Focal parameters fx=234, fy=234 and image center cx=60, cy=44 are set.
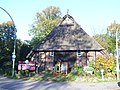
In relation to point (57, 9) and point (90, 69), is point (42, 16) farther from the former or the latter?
point (90, 69)

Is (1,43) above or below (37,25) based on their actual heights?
below

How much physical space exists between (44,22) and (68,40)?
1173 inches

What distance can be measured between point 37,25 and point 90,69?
129ft

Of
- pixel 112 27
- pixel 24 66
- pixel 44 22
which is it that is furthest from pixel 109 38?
pixel 24 66

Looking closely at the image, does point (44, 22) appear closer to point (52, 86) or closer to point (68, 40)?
point (68, 40)

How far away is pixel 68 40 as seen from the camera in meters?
37.0

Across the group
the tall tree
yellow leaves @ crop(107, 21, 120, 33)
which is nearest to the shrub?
the tall tree

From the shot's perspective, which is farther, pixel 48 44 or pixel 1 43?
pixel 1 43

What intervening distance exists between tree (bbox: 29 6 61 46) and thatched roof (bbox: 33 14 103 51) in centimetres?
2373

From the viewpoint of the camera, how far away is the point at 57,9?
71.0 metres

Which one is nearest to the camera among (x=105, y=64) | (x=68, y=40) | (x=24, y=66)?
(x=105, y=64)

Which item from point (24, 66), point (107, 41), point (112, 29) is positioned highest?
point (112, 29)

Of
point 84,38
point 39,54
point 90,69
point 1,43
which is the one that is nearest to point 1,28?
point 1,43

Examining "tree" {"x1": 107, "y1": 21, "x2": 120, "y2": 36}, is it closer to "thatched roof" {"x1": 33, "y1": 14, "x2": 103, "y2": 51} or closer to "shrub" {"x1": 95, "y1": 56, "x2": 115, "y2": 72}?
"thatched roof" {"x1": 33, "y1": 14, "x2": 103, "y2": 51}
